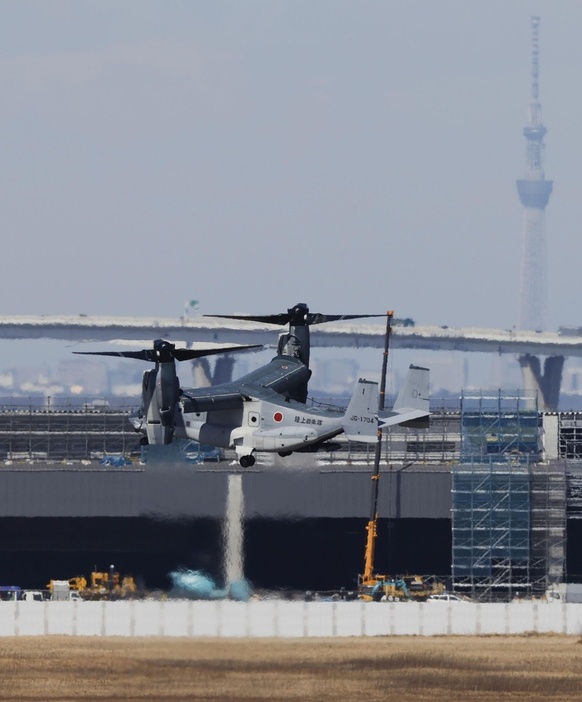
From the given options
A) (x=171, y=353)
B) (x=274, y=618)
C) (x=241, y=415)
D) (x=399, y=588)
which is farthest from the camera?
(x=399, y=588)

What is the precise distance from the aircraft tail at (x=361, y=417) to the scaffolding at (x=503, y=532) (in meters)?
49.8

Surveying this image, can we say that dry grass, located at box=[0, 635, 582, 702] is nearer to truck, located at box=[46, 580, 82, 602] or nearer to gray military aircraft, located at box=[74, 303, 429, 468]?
gray military aircraft, located at box=[74, 303, 429, 468]

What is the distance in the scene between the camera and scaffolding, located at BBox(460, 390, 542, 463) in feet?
482

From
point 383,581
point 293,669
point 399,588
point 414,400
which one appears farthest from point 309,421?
point 383,581

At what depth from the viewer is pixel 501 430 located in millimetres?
148875

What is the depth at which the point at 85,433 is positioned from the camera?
590ft

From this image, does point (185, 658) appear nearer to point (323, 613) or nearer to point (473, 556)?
point (323, 613)

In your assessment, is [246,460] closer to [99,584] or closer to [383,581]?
[383,581]

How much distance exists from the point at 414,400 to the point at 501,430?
54854 mm

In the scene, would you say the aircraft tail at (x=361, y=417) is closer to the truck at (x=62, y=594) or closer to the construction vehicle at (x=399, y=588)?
the construction vehicle at (x=399, y=588)

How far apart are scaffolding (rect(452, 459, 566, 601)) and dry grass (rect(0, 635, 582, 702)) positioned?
43234 mm

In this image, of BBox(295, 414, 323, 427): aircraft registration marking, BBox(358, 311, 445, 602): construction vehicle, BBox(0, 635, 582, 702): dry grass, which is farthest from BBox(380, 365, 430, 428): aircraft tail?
BBox(358, 311, 445, 602): construction vehicle

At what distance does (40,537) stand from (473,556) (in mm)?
34049

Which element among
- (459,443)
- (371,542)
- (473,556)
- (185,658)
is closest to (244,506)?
(371,542)
